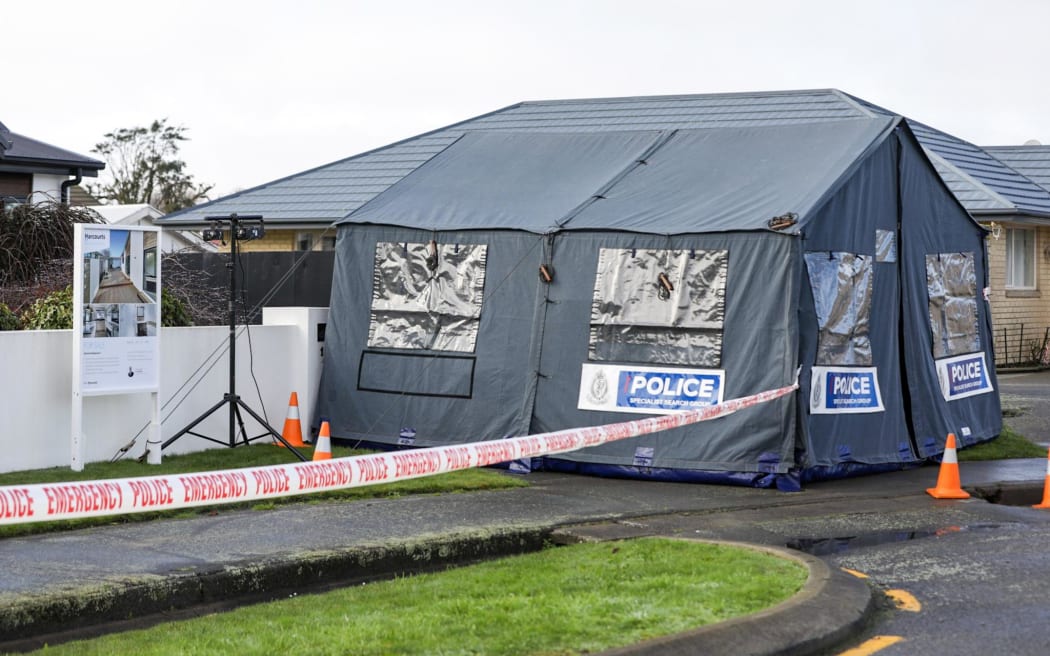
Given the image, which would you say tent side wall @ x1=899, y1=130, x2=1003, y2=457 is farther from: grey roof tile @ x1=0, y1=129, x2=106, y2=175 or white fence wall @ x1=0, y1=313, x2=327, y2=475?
grey roof tile @ x1=0, y1=129, x2=106, y2=175

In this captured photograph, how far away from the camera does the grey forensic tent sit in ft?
42.0

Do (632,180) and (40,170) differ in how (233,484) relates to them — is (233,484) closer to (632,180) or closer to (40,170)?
(632,180)

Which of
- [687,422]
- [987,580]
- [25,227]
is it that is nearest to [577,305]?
[687,422]

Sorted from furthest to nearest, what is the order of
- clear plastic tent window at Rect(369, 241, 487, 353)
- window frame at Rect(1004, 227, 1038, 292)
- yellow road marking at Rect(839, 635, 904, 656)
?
1. window frame at Rect(1004, 227, 1038, 292)
2. clear plastic tent window at Rect(369, 241, 487, 353)
3. yellow road marking at Rect(839, 635, 904, 656)

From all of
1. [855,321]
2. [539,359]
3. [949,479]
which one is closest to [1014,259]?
[855,321]

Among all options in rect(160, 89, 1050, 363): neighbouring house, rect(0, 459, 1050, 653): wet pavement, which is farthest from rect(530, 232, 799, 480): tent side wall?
rect(160, 89, 1050, 363): neighbouring house

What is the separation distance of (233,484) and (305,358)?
25.3 ft

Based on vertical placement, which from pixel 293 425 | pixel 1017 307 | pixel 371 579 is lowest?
pixel 371 579

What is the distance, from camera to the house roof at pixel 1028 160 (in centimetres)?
3194

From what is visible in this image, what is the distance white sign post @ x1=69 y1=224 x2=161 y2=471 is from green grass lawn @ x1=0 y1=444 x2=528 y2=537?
0.32m

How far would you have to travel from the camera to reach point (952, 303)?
15.5 meters

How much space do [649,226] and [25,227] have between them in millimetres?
9799


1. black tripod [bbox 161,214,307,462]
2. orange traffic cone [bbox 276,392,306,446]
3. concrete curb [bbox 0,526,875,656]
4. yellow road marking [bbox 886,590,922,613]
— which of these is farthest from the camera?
orange traffic cone [bbox 276,392,306,446]

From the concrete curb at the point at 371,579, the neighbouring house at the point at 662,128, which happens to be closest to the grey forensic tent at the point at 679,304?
the concrete curb at the point at 371,579
